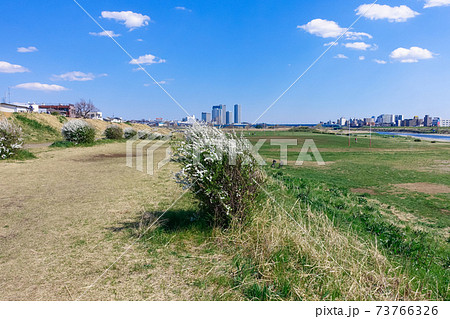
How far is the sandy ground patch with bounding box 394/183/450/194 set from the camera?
12.5 m

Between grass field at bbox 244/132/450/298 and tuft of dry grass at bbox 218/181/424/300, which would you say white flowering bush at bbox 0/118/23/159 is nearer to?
grass field at bbox 244/132/450/298

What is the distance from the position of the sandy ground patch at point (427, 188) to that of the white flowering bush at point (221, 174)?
10783 millimetres

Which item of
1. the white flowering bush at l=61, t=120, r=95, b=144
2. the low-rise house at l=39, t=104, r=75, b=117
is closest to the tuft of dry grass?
the white flowering bush at l=61, t=120, r=95, b=144

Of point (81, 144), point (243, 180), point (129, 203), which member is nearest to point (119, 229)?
point (129, 203)

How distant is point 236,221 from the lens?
195 inches

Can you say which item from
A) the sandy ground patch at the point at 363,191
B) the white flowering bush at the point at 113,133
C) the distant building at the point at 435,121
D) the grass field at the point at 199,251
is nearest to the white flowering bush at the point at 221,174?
the grass field at the point at 199,251

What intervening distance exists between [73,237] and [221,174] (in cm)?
285

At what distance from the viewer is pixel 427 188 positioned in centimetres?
1315

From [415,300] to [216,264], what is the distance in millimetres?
2384

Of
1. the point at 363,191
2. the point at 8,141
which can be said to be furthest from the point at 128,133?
the point at 363,191

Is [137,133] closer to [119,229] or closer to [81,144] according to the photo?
[81,144]

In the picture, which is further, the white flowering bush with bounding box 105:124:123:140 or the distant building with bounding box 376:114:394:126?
the distant building with bounding box 376:114:394:126

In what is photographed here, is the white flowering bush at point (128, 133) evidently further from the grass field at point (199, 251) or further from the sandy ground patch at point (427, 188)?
the sandy ground patch at point (427, 188)

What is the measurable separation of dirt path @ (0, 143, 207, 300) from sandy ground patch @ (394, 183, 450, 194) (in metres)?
10.4
